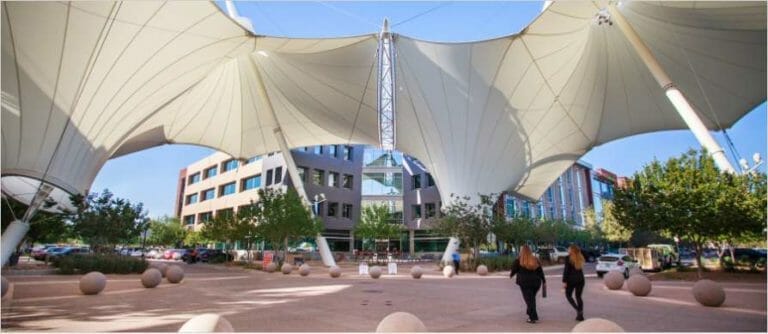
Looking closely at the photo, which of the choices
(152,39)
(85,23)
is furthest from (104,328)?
(152,39)

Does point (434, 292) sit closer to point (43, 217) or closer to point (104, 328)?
point (104, 328)

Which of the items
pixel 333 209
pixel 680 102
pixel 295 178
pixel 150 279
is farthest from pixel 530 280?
pixel 333 209

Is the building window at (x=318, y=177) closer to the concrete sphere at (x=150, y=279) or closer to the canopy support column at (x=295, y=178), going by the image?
the canopy support column at (x=295, y=178)

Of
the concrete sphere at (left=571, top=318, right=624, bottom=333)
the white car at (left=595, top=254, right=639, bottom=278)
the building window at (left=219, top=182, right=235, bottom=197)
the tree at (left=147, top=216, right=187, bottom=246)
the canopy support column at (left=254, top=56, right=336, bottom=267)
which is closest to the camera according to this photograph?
the concrete sphere at (left=571, top=318, right=624, bottom=333)

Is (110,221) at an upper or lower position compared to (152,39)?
lower

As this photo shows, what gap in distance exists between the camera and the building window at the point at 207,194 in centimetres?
6235

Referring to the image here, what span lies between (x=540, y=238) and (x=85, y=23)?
3811cm

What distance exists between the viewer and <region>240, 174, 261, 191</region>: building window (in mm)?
52625

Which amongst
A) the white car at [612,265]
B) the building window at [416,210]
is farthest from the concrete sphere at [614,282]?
the building window at [416,210]

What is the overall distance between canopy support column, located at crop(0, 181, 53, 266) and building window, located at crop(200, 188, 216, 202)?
42.4 metres

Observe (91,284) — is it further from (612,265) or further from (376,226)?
(376,226)

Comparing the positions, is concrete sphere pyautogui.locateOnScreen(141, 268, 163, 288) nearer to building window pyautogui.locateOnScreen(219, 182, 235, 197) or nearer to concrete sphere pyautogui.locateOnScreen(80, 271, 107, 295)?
concrete sphere pyautogui.locateOnScreen(80, 271, 107, 295)

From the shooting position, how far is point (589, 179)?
260ft

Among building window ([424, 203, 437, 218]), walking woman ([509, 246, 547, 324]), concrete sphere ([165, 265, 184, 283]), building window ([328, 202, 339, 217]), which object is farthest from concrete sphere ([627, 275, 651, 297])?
building window ([328, 202, 339, 217])
